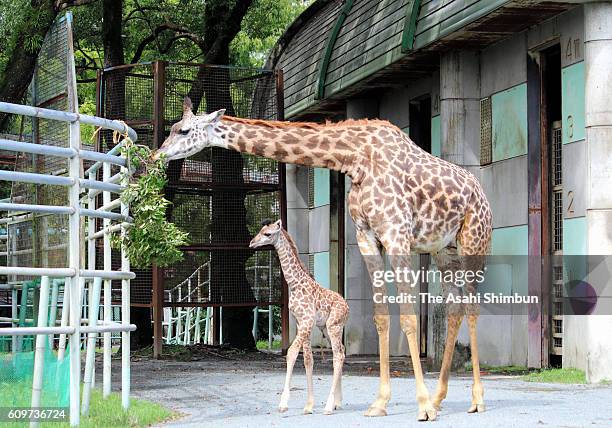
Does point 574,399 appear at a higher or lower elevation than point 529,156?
lower

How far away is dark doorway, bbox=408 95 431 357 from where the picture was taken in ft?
65.7

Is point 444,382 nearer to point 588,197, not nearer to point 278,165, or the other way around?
point 588,197

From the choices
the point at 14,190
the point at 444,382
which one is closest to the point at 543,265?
the point at 444,382

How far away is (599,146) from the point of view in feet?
43.4

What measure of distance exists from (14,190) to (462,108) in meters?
7.16

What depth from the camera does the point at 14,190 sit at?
1233 centimetres

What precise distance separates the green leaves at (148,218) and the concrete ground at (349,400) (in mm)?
1469

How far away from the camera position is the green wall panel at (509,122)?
52.0ft

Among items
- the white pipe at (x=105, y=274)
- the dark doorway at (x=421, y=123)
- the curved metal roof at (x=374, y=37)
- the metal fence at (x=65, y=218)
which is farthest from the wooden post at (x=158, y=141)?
the white pipe at (x=105, y=274)

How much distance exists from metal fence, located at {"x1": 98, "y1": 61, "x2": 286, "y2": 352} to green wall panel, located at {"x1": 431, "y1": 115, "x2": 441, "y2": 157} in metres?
2.58

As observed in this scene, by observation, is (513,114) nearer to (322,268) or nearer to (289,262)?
(289,262)

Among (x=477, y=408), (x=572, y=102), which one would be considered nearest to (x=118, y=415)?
(x=477, y=408)

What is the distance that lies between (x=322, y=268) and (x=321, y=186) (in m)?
1.81

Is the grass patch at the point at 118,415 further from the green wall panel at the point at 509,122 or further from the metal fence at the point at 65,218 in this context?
the green wall panel at the point at 509,122
